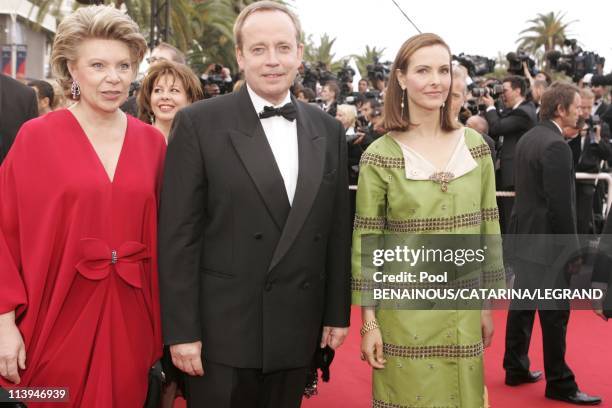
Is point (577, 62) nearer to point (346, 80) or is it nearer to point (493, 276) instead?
point (346, 80)

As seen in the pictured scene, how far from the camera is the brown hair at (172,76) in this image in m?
3.84

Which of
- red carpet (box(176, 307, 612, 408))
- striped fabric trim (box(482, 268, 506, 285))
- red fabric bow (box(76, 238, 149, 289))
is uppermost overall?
red fabric bow (box(76, 238, 149, 289))

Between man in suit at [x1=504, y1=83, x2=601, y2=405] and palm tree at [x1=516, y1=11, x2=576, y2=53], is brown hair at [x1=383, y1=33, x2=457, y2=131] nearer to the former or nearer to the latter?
man in suit at [x1=504, y1=83, x2=601, y2=405]

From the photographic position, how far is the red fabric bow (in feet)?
8.17

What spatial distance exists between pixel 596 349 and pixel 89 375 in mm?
4315

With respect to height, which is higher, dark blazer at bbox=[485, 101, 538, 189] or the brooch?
dark blazer at bbox=[485, 101, 538, 189]

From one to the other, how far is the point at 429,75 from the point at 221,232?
1.04 metres

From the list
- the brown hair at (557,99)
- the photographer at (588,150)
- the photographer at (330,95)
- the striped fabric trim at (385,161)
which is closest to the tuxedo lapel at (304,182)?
the striped fabric trim at (385,161)

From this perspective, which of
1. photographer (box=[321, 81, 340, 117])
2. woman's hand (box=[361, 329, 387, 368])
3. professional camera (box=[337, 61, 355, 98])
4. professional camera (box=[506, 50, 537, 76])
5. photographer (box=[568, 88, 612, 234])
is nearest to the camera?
woman's hand (box=[361, 329, 387, 368])

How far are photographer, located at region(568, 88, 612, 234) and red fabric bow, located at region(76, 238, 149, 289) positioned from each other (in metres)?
5.87

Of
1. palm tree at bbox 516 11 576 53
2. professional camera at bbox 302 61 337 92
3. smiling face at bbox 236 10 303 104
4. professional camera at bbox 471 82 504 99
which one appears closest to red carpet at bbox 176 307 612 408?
smiling face at bbox 236 10 303 104

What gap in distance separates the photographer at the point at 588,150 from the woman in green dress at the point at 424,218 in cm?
495

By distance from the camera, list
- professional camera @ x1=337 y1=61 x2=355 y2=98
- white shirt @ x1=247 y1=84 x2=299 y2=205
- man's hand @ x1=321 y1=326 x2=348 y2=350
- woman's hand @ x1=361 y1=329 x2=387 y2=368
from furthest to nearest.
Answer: professional camera @ x1=337 y1=61 x2=355 y2=98 → woman's hand @ x1=361 y1=329 x2=387 y2=368 → man's hand @ x1=321 y1=326 x2=348 y2=350 → white shirt @ x1=247 y1=84 x2=299 y2=205

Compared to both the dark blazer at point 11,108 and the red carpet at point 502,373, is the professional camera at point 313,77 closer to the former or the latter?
the red carpet at point 502,373
